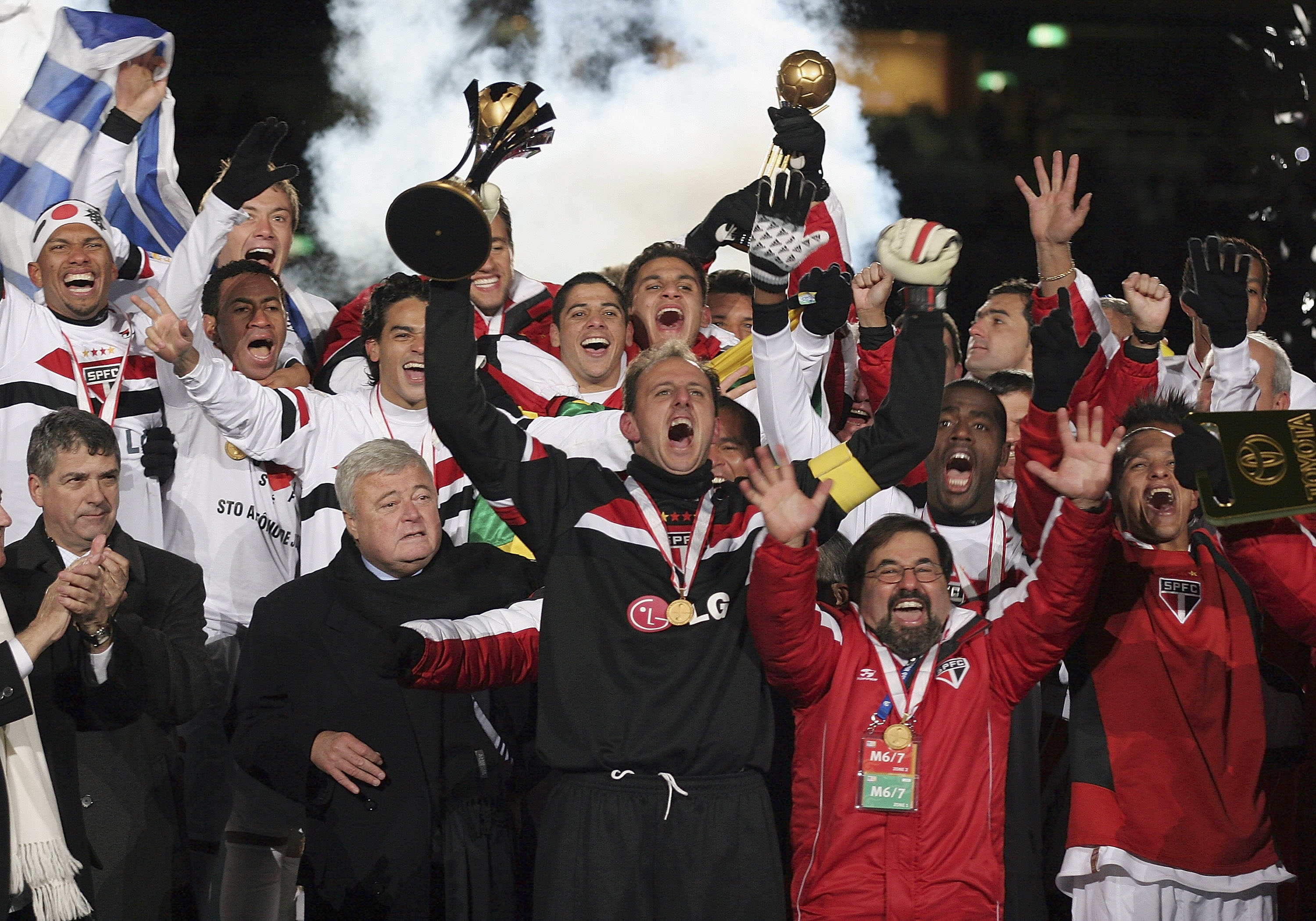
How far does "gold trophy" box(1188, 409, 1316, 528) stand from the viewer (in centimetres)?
303

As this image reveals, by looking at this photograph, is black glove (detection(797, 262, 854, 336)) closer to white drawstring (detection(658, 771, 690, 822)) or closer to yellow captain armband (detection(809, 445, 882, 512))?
yellow captain armband (detection(809, 445, 882, 512))

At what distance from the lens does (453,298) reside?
3.27 meters

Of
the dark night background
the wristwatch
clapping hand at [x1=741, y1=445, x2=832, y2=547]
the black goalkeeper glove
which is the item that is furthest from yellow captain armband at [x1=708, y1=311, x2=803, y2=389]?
the dark night background

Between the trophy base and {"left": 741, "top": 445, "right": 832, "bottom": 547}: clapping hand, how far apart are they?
0.77 meters

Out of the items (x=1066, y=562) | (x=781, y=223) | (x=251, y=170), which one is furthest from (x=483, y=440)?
(x=251, y=170)

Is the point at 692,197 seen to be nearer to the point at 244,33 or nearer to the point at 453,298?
the point at 244,33

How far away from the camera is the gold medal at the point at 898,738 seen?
336 cm

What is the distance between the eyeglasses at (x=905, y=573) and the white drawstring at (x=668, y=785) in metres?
0.72

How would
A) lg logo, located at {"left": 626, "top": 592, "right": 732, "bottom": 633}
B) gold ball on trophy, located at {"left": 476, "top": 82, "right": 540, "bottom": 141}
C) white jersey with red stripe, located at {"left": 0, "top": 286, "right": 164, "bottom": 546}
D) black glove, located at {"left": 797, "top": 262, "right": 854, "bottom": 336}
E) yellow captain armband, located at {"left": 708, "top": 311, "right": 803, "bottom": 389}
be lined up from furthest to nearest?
yellow captain armband, located at {"left": 708, "top": 311, "right": 803, "bottom": 389}
white jersey with red stripe, located at {"left": 0, "top": 286, "right": 164, "bottom": 546}
black glove, located at {"left": 797, "top": 262, "right": 854, "bottom": 336}
gold ball on trophy, located at {"left": 476, "top": 82, "right": 540, "bottom": 141}
lg logo, located at {"left": 626, "top": 592, "right": 732, "bottom": 633}

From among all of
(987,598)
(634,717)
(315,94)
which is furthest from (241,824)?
(315,94)

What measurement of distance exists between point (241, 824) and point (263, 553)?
976 millimetres

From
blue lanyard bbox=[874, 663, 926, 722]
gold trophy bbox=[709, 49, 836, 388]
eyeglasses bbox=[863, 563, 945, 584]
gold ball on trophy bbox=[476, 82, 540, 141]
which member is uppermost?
gold trophy bbox=[709, 49, 836, 388]

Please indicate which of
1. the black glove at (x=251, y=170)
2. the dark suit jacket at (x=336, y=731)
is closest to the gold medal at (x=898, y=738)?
the dark suit jacket at (x=336, y=731)

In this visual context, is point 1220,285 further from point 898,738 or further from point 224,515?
point 224,515
